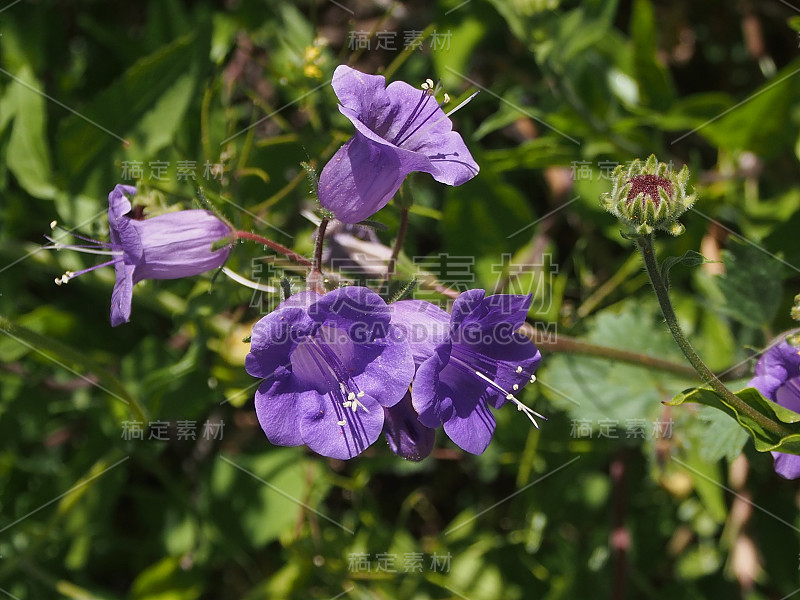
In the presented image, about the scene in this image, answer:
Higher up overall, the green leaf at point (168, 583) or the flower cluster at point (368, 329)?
the flower cluster at point (368, 329)

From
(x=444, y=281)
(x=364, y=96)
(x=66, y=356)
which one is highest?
(x=364, y=96)

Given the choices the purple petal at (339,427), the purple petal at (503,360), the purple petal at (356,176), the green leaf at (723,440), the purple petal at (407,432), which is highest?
the purple petal at (356,176)

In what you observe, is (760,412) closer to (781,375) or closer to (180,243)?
(781,375)

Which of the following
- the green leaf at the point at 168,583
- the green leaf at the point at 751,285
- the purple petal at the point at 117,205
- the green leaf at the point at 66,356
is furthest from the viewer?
the green leaf at the point at 168,583

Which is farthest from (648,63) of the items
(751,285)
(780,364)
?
(780,364)

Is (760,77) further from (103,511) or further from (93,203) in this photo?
(103,511)

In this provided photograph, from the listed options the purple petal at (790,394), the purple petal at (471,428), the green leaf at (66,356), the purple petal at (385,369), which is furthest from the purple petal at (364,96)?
the purple petal at (790,394)

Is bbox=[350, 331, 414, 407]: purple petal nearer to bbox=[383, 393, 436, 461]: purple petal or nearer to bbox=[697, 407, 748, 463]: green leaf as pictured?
bbox=[383, 393, 436, 461]: purple petal

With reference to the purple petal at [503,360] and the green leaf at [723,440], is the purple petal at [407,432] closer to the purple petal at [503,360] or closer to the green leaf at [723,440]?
the purple petal at [503,360]
